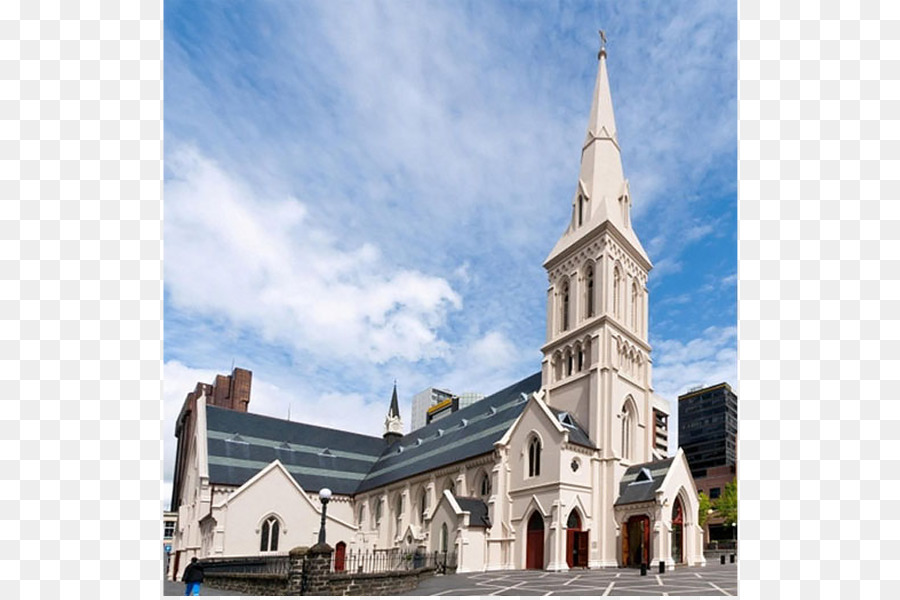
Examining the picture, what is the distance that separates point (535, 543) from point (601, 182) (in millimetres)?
21836

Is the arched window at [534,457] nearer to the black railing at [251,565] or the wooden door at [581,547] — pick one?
the wooden door at [581,547]

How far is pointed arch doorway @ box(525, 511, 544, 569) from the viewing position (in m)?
30.9

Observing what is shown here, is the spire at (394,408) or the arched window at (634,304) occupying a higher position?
the arched window at (634,304)

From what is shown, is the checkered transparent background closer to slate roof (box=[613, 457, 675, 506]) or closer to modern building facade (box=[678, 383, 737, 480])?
slate roof (box=[613, 457, 675, 506])

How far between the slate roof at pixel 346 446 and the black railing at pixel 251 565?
15.8 m

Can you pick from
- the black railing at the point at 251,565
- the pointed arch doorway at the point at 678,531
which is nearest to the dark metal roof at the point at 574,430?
the pointed arch doorway at the point at 678,531

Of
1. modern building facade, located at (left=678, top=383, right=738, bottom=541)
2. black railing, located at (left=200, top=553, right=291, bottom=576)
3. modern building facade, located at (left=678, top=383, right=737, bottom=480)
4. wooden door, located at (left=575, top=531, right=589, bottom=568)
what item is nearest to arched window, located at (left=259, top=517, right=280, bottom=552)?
black railing, located at (left=200, top=553, right=291, bottom=576)

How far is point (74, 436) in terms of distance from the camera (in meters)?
13.1

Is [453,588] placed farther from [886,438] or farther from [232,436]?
[232,436]

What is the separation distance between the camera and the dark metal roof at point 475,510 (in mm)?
32531

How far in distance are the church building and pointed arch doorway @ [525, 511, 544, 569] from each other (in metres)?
0.07

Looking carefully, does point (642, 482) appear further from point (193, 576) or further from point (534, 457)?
point (193, 576)

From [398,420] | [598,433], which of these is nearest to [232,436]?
[398,420]

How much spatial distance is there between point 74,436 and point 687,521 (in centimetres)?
2709
